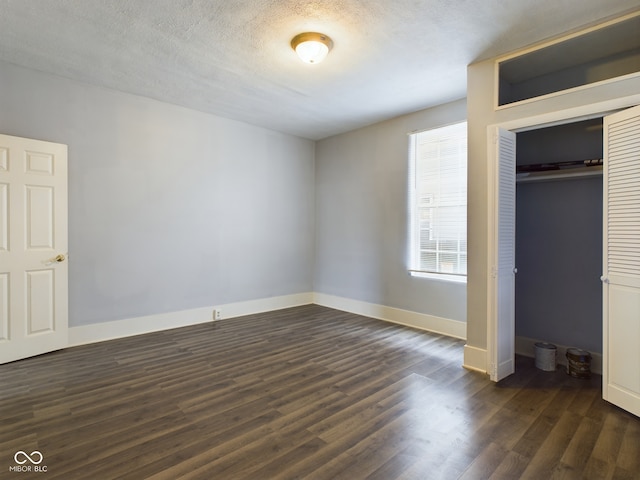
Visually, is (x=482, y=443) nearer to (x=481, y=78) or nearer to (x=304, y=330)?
(x=304, y=330)

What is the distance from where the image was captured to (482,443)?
2.11 m

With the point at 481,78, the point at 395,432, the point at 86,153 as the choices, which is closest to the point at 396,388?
the point at 395,432

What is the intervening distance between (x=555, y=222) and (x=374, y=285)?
8.35 ft

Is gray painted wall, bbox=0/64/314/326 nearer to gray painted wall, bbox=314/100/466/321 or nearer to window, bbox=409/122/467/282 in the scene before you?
gray painted wall, bbox=314/100/466/321

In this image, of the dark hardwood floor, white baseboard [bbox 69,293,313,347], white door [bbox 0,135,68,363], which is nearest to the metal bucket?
the dark hardwood floor

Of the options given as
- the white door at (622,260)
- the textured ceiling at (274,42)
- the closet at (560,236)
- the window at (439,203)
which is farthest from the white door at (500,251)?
the window at (439,203)

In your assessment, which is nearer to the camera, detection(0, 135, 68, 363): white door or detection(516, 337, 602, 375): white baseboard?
detection(516, 337, 602, 375): white baseboard

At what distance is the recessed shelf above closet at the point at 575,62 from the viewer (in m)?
2.81

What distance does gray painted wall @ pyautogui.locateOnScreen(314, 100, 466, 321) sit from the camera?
4.55 metres

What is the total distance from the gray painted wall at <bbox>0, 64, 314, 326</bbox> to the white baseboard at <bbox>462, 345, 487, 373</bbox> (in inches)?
129

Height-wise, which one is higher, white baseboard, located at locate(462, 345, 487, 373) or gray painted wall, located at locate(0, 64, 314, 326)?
gray painted wall, located at locate(0, 64, 314, 326)

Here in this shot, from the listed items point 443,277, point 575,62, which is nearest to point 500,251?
point 443,277

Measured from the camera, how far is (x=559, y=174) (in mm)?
3258

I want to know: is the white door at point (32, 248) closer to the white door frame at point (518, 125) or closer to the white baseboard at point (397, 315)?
the white baseboard at point (397, 315)
